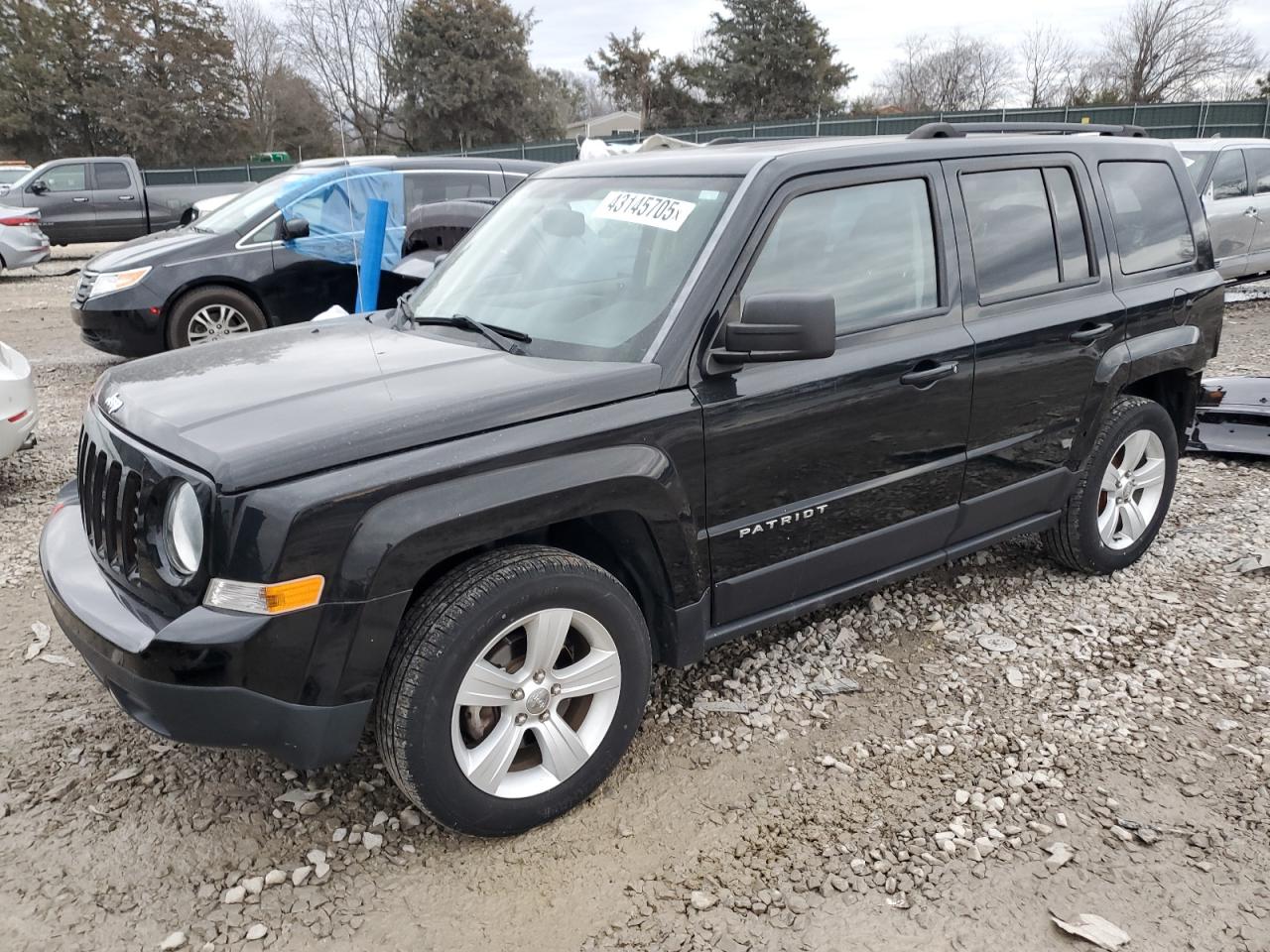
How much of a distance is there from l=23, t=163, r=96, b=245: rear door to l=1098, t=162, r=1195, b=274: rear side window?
19189 mm

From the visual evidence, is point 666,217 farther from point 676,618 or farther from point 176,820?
point 176,820

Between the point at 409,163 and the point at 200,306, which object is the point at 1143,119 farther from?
the point at 200,306

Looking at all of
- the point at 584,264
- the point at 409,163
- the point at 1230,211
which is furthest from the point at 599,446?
the point at 1230,211

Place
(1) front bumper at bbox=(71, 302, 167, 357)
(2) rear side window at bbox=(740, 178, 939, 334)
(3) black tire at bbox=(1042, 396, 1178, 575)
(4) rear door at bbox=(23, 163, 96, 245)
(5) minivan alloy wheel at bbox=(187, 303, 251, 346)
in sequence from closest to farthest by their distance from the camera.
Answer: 1. (2) rear side window at bbox=(740, 178, 939, 334)
2. (3) black tire at bbox=(1042, 396, 1178, 575)
3. (1) front bumper at bbox=(71, 302, 167, 357)
4. (5) minivan alloy wheel at bbox=(187, 303, 251, 346)
5. (4) rear door at bbox=(23, 163, 96, 245)

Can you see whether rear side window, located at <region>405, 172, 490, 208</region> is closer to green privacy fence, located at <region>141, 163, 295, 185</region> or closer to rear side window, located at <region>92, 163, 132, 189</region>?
rear side window, located at <region>92, 163, 132, 189</region>

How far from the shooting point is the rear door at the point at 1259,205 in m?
11.0

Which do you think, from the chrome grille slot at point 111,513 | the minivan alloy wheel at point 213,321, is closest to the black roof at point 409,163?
the minivan alloy wheel at point 213,321

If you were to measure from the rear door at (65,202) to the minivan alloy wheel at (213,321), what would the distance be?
1253 cm

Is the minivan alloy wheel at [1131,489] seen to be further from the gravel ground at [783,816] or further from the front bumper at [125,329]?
the front bumper at [125,329]

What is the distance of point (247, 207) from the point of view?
8.72 metres

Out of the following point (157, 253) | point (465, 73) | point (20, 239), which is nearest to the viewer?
point (157, 253)

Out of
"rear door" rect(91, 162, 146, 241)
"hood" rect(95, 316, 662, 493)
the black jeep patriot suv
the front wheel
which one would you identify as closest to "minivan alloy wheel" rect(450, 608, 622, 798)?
the black jeep patriot suv

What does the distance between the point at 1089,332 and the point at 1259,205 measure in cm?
934

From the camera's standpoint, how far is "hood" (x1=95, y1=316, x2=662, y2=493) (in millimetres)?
2330
